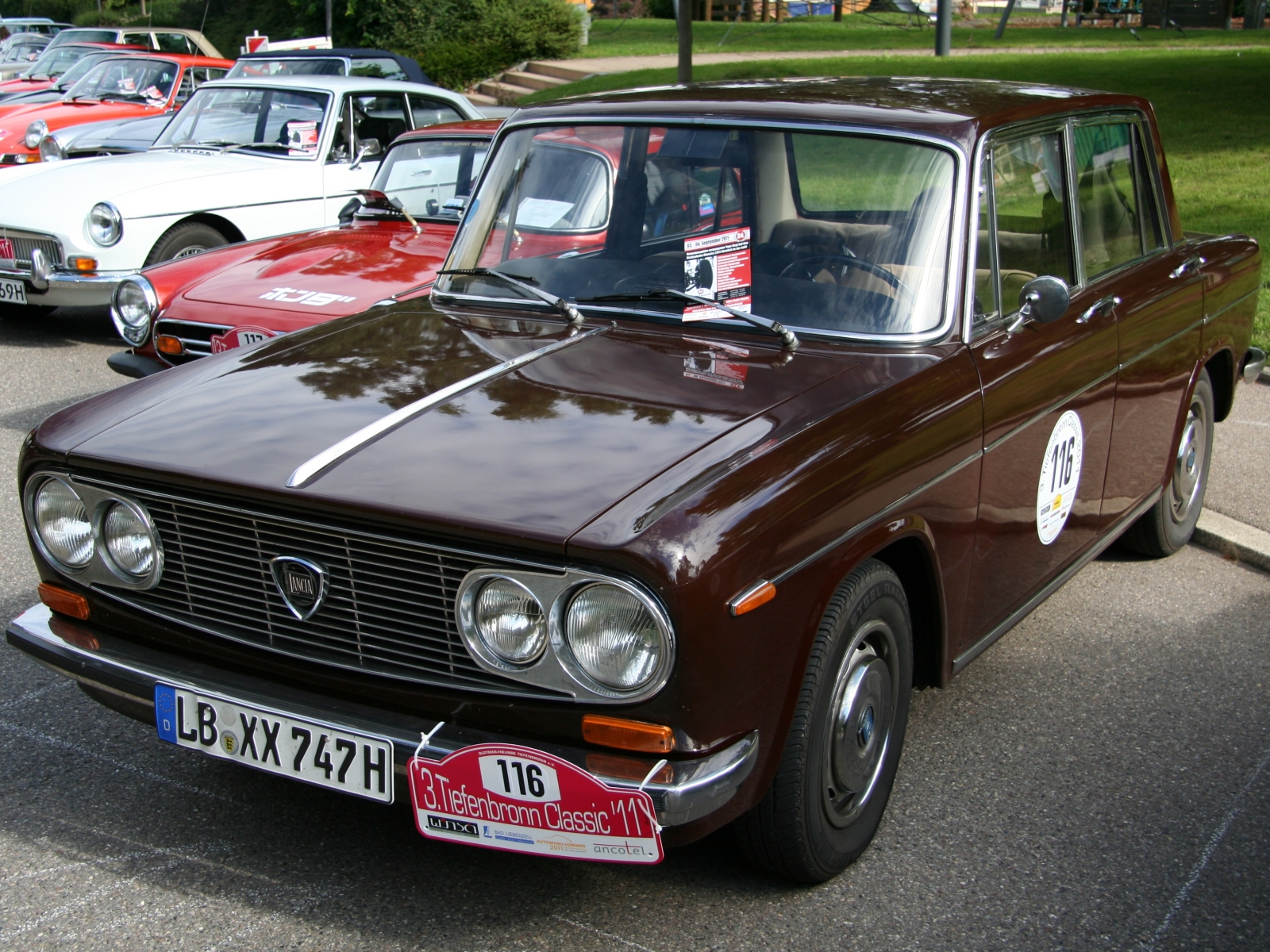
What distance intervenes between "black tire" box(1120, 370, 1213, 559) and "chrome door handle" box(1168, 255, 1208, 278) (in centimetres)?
44

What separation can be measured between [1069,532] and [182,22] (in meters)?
39.6

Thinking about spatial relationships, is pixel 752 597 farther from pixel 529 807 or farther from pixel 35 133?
pixel 35 133

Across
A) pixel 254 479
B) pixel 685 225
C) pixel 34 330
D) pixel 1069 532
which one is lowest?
pixel 34 330

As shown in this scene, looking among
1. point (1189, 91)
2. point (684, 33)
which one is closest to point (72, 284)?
point (684, 33)

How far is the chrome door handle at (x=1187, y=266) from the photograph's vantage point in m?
4.48

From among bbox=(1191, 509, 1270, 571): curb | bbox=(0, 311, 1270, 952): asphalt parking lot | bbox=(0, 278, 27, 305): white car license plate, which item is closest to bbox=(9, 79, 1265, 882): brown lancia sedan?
bbox=(0, 311, 1270, 952): asphalt parking lot

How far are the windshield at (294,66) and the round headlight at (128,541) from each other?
9392 millimetres

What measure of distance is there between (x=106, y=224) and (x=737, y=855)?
6615mm

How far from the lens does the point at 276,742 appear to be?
8.70 ft

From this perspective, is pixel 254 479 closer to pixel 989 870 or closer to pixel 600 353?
pixel 600 353

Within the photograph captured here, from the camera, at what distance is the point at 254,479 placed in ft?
8.62

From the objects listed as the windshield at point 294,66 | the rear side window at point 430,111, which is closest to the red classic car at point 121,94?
the windshield at point 294,66

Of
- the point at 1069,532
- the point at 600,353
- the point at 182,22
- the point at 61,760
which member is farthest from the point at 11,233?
the point at 182,22

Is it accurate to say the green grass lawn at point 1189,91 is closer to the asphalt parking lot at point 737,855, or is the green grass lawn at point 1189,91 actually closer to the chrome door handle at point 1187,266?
the chrome door handle at point 1187,266
